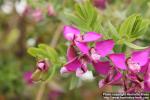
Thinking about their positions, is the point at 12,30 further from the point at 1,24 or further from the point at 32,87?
the point at 32,87

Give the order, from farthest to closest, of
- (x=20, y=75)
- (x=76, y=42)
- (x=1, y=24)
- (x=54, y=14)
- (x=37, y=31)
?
(x=1, y=24), (x=20, y=75), (x=37, y=31), (x=54, y=14), (x=76, y=42)

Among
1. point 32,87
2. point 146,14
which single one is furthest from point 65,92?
point 146,14

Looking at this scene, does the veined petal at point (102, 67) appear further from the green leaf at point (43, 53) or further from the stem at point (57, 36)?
the stem at point (57, 36)

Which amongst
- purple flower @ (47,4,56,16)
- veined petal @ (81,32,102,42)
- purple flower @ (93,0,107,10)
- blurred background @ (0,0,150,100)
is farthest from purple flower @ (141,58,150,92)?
purple flower @ (93,0,107,10)

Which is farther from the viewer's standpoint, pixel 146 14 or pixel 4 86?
pixel 4 86

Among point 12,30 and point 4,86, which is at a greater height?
point 12,30

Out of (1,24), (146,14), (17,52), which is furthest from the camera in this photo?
(1,24)

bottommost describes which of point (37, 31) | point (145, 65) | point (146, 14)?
point (145, 65)
